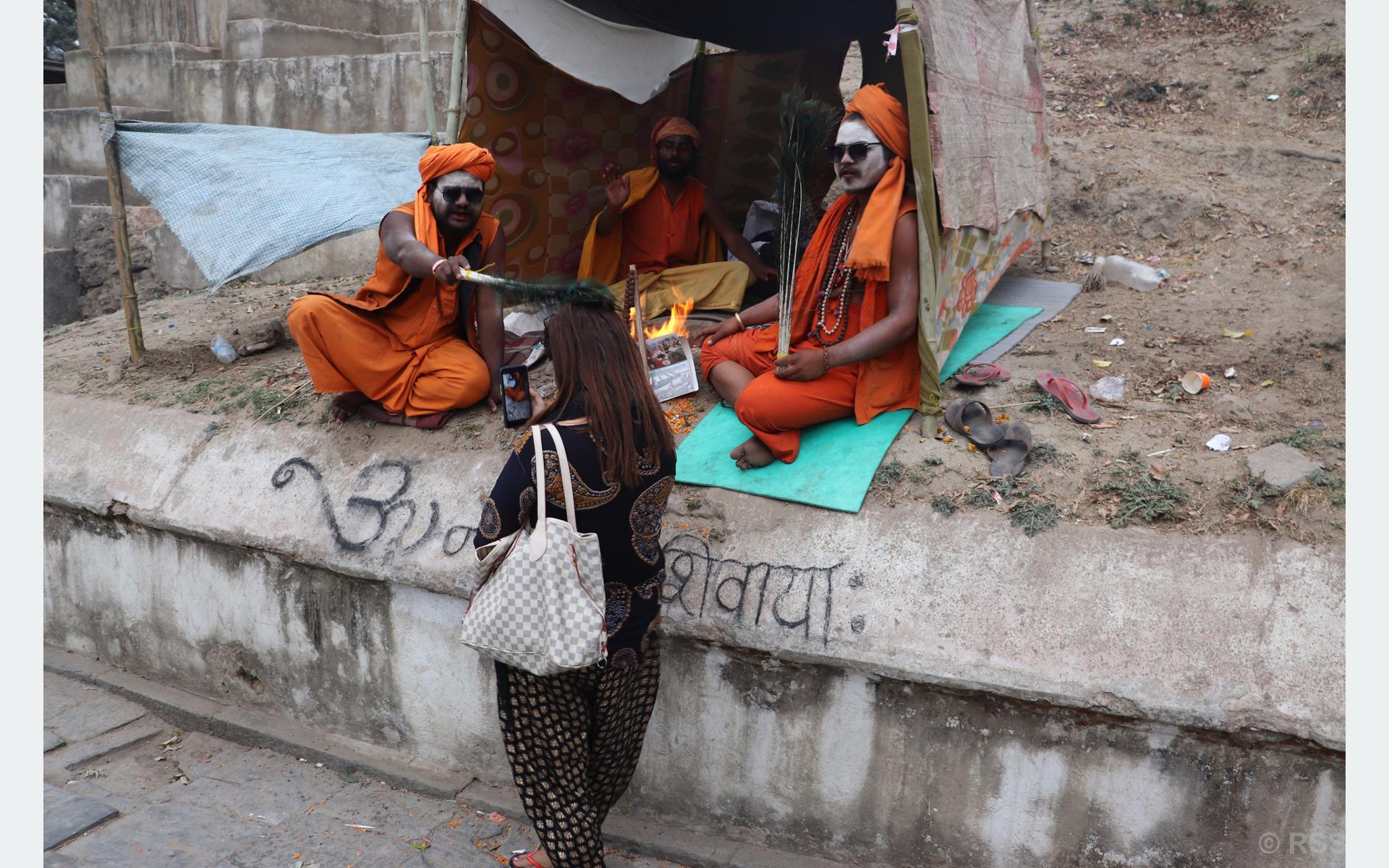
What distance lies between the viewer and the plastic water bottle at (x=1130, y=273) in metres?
5.76

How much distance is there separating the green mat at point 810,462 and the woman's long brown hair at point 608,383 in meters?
0.89

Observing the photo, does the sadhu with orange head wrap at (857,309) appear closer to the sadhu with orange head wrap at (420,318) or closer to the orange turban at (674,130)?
the sadhu with orange head wrap at (420,318)

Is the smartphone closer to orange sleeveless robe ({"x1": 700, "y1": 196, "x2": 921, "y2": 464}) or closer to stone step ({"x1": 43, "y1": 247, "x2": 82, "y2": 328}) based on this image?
orange sleeveless robe ({"x1": 700, "y1": 196, "x2": 921, "y2": 464})

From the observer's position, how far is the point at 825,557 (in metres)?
3.47

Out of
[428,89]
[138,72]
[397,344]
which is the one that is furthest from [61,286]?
[397,344]

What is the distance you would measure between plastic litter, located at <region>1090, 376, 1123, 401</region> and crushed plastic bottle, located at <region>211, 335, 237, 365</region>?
4.98m

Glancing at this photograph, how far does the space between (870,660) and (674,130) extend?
3623mm

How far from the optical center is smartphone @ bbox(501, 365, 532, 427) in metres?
3.99

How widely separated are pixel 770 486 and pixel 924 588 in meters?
0.76

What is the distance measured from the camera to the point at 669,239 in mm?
5766

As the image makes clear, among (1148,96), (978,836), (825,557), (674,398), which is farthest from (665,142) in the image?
(1148,96)

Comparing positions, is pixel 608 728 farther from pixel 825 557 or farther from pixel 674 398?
pixel 674 398

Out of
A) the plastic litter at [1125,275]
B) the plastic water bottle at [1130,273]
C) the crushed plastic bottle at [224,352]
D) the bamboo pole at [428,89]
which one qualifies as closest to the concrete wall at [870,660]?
the crushed plastic bottle at [224,352]

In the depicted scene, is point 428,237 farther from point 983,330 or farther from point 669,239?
point 983,330
